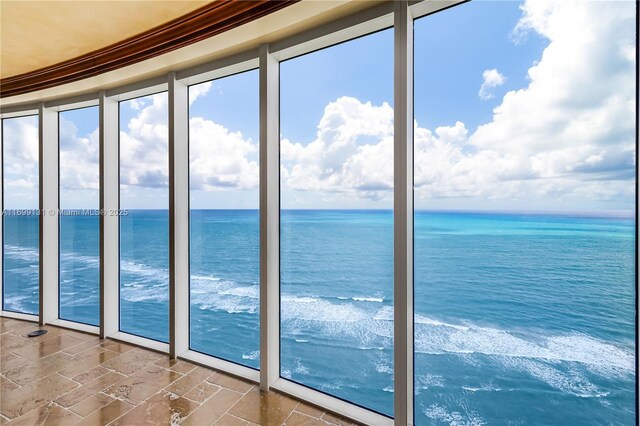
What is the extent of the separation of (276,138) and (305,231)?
1057 mm

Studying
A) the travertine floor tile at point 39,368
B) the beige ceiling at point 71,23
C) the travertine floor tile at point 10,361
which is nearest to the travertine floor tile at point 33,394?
the travertine floor tile at point 39,368

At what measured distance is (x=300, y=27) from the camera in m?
2.15

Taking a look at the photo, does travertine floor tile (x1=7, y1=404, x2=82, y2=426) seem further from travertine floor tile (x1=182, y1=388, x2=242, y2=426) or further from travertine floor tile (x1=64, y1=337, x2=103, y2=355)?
travertine floor tile (x1=64, y1=337, x2=103, y2=355)

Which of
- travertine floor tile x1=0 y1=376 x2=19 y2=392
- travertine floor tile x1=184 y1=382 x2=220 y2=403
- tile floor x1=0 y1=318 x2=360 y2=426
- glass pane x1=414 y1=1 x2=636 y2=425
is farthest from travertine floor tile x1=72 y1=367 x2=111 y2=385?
glass pane x1=414 y1=1 x2=636 y2=425

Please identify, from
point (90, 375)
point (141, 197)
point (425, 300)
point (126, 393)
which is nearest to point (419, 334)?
point (425, 300)

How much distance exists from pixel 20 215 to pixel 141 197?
213cm

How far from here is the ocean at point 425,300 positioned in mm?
2008

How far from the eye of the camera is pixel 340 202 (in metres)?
2.90

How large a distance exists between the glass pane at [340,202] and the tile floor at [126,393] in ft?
1.31

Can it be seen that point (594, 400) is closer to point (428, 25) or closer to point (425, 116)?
point (425, 116)

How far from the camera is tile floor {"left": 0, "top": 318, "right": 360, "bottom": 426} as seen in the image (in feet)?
6.77

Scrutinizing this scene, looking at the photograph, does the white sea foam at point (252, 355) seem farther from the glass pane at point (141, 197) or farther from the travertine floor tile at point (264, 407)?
the glass pane at point (141, 197)

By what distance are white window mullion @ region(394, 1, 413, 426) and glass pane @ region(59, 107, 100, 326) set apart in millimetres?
3698

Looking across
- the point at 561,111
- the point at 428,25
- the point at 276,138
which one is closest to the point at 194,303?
the point at 276,138
